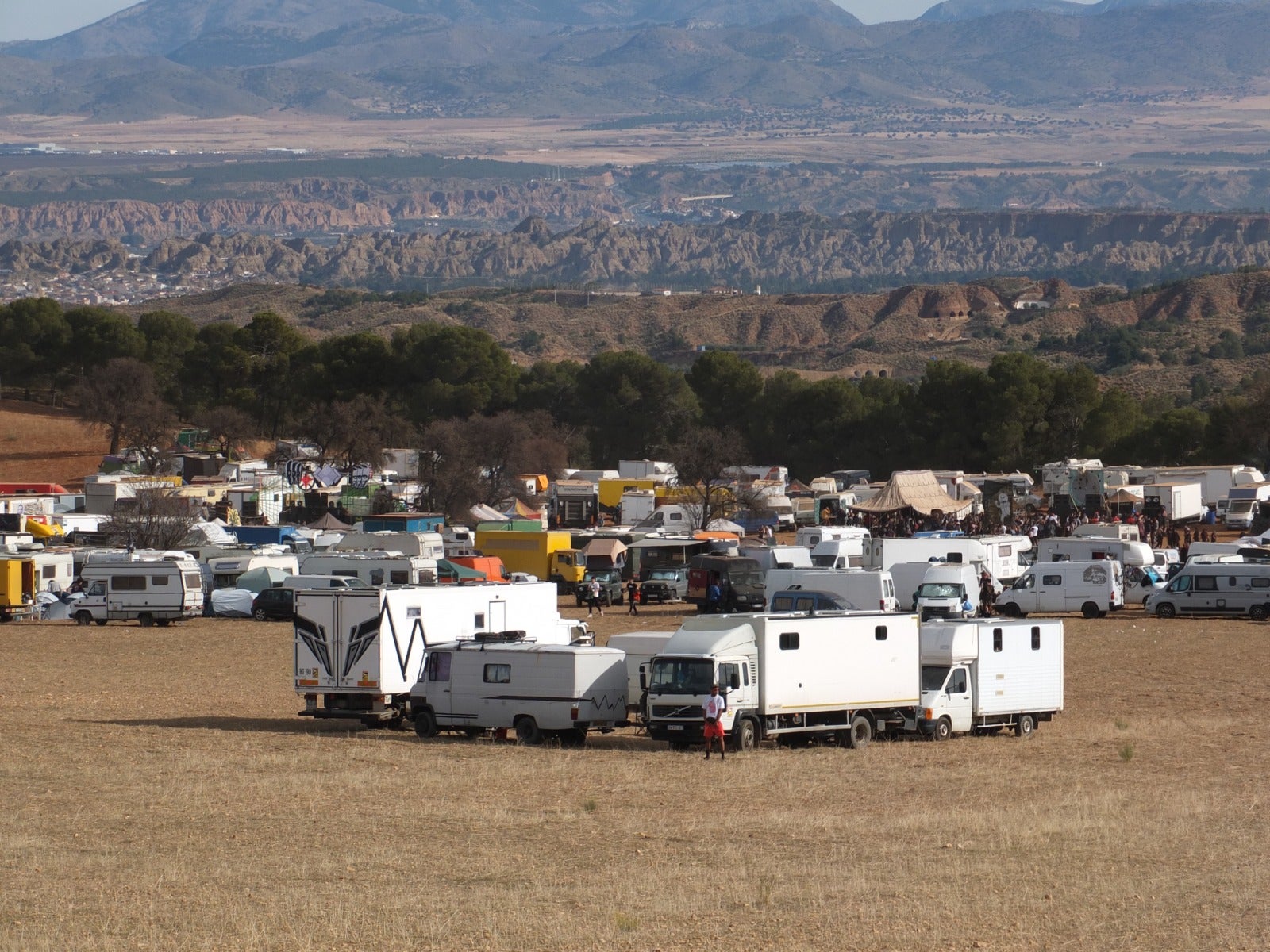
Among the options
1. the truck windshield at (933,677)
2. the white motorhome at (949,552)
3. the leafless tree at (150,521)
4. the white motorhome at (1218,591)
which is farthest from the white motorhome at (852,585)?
the leafless tree at (150,521)

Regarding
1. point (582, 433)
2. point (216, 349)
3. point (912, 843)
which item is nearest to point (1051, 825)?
point (912, 843)

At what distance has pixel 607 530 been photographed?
38.7 meters

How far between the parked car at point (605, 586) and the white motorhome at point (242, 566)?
16.7 feet

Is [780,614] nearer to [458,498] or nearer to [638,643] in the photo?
[638,643]

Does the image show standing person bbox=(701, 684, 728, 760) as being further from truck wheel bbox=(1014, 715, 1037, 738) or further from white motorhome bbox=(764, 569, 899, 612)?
white motorhome bbox=(764, 569, 899, 612)

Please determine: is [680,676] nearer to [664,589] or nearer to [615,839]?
[615,839]

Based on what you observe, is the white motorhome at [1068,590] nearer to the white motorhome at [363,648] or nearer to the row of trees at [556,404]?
the white motorhome at [363,648]

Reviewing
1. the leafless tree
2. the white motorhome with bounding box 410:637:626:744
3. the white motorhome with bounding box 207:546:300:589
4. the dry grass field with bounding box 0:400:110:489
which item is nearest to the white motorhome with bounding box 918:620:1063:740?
the white motorhome with bounding box 410:637:626:744

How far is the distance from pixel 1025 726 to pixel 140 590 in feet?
53.2

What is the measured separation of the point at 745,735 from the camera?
15.7 metres

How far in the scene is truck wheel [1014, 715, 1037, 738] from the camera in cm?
1762

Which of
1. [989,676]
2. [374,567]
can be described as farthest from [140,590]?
[989,676]

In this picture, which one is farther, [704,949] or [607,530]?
[607,530]

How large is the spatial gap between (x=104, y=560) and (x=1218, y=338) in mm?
88417
